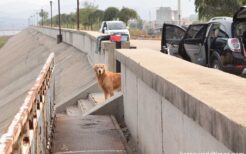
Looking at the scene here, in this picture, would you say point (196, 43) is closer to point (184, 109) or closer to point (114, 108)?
point (114, 108)

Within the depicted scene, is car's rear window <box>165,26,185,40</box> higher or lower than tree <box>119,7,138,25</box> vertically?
lower

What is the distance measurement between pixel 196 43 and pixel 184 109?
9051 millimetres

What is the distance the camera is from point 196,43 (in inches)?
519

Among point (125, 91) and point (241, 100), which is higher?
point (241, 100)

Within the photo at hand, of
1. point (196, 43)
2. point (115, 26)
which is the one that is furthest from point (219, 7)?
point (196, 43)

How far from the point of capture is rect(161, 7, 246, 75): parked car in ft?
38.2

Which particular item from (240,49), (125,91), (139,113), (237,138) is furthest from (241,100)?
(240,49)

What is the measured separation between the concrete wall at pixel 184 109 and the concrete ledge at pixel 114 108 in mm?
2060

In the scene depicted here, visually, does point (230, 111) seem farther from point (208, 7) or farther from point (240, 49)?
point (208, 7)

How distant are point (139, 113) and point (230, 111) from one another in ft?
12.1

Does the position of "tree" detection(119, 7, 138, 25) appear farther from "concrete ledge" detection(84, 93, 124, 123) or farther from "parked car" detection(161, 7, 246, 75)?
"concrete ledge" detection(84, 93, 124, 123)

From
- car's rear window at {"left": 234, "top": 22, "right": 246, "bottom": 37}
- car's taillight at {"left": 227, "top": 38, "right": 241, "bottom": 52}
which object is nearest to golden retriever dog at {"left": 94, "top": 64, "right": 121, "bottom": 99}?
car's taillight at {"left": 227, "top": 38, "right": 241, "bottom": 52}

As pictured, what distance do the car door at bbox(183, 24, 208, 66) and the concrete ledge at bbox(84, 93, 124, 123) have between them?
3388 millimetres

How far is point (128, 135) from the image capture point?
27.6 ft
